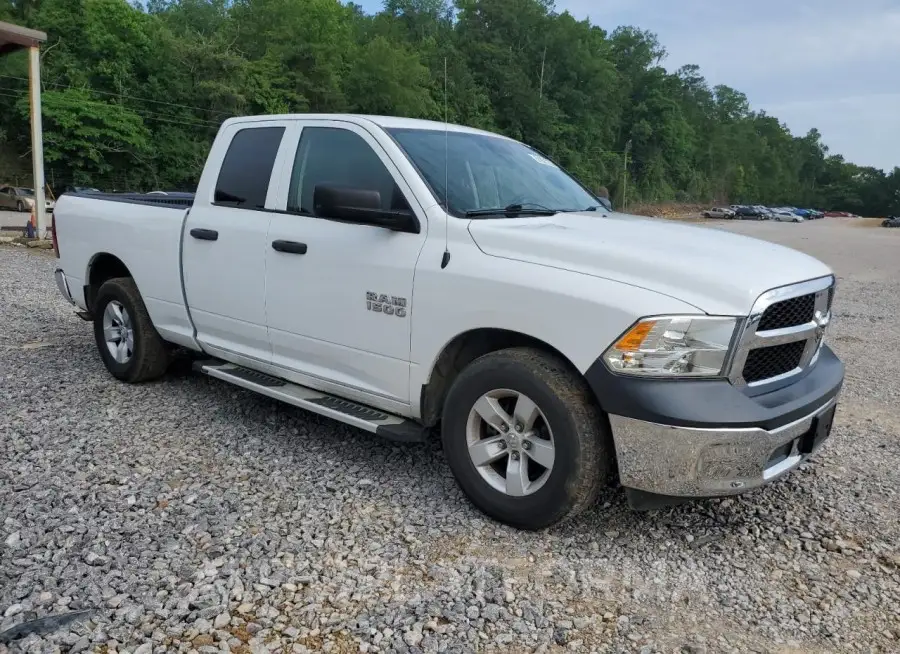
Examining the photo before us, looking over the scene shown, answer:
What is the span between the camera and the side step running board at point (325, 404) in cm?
368

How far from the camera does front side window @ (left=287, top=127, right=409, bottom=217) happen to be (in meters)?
3.88

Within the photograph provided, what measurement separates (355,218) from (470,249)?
2.00ft

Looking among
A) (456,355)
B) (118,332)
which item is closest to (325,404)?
(456,355)

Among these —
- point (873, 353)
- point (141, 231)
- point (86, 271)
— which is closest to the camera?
point (141, 231)

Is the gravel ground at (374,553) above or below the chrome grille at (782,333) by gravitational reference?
below

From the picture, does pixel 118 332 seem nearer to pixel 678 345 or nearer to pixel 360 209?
pixel 360 209

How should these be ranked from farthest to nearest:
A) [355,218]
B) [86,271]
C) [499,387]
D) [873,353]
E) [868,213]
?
[868,213] < [873,353] < [86,271] < [355,218] < [499,387]

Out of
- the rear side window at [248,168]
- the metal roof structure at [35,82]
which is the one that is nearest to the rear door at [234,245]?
the rear side window at [248,168]

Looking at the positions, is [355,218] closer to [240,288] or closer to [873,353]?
[240,288]

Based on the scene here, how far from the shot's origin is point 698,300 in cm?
293

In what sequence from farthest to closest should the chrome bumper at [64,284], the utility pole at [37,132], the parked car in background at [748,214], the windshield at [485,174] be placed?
the parked car in background at [748,214], the utility pole at [37,132], the chrome bumper at [64,284], the windshield at [485,174]

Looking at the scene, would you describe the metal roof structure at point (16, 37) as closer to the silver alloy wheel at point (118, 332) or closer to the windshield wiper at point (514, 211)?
the silver alloy wheel at point (118, 332)

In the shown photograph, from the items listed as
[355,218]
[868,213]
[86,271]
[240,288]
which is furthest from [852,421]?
[868,213]

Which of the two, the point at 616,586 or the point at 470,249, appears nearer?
the point at 616,586
